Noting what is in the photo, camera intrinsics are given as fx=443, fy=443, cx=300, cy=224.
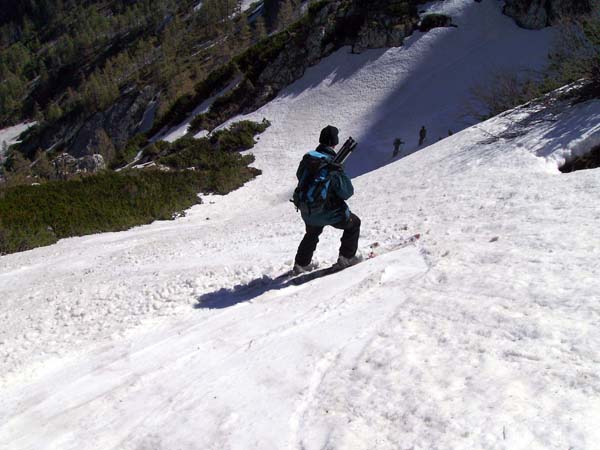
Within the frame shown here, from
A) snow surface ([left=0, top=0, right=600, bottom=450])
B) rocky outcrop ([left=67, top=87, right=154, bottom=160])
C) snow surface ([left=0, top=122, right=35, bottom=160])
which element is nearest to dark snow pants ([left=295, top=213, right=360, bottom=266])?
snow surface ([left=0, top=0, right=600, bottom=450])

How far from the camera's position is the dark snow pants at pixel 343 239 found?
594 centimetres

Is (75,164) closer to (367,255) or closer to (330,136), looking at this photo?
(367,255)

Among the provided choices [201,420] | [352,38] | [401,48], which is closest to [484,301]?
[201,420]

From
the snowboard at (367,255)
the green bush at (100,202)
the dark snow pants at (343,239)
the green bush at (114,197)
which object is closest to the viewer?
the dark snow pants at (343,239)

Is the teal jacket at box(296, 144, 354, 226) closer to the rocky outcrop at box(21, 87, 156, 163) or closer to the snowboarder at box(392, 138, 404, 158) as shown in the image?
the snowboarder at box(392, 138, 404, 158)

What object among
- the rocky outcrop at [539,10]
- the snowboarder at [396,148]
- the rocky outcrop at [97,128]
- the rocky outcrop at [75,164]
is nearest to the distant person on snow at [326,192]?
the snowboarder at [396,148]

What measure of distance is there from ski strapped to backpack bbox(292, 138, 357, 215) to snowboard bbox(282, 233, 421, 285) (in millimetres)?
974

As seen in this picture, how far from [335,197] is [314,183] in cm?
43

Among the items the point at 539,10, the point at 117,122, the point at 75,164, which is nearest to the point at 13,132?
the point at 117,122

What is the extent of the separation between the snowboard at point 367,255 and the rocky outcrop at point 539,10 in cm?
2541

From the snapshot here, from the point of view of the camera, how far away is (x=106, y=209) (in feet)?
55.6

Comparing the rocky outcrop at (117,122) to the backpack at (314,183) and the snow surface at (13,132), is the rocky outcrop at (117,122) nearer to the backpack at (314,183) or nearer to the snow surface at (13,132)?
the snow surface at (13,132)

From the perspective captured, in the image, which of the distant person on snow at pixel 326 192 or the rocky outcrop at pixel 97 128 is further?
the rocky outcrop at pixel 97 128

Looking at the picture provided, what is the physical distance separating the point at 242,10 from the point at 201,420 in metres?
135
